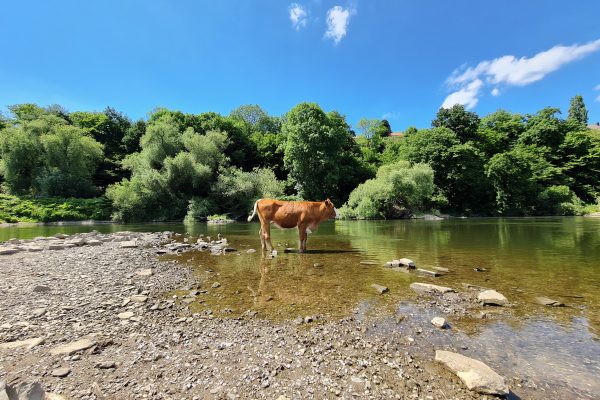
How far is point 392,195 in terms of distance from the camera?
35688 mm

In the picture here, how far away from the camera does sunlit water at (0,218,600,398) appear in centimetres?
380

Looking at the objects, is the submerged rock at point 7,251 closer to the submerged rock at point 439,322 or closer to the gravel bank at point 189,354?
the gravel bank at point 189,354

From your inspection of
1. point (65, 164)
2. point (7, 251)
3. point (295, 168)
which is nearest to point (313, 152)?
point (295, 168)

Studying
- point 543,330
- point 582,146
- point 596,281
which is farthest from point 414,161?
point 543,330

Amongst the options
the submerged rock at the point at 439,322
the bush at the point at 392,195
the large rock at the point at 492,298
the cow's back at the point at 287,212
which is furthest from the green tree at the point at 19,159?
the large rock at the point at 492,298

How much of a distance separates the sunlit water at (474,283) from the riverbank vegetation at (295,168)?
2521 cm

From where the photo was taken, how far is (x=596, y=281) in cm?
708

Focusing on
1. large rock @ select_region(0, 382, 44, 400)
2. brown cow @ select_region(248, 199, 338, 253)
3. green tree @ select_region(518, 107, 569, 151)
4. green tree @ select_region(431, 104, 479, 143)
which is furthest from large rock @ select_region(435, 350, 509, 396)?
green tree @ select_region(518, 107, 569, 151)

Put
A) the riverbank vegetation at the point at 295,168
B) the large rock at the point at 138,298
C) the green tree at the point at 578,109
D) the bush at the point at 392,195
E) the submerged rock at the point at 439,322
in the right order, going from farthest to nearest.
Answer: the green tree at the point at 578,109 < the riverbank vegetation at the point at 295,168 < the bush at the point at 392,195 < the large rock at the point at 138,298 < the submerged rock at the point at 439,322

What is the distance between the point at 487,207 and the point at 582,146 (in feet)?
74.6

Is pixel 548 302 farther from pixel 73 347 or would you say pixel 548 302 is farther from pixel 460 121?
pixel 460 121

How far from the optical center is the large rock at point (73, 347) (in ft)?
12.7

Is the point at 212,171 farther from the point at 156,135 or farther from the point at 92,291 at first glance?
the point at 92,291

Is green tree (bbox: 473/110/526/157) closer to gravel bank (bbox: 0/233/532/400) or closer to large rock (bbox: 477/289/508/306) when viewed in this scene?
large rock (bbox: 477/289/508/306)
